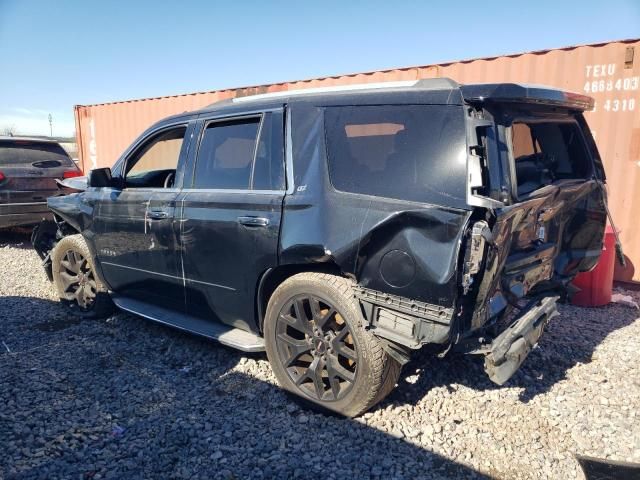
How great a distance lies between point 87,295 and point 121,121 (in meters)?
8.28

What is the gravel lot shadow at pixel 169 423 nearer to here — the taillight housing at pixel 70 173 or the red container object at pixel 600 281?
the red container object at pixel 600 281

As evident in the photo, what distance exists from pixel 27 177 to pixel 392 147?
6855mm

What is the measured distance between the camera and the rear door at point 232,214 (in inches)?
121

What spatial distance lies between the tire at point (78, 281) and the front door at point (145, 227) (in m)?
Answer: 0.25

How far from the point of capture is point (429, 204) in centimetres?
242

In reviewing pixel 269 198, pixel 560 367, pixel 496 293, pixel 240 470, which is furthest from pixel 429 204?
pixel 560 367

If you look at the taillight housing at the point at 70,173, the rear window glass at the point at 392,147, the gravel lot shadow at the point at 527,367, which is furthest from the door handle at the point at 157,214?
the taillight housing at the point at 70,173

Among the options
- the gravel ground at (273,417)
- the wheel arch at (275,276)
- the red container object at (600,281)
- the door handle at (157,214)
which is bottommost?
the gravel ground at (273,417)

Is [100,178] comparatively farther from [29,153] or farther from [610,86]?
[610,86]

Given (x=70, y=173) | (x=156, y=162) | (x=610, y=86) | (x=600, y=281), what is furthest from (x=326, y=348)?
(x=70, y=173)

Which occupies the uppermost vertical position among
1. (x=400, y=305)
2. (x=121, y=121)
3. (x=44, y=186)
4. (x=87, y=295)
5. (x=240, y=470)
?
(x=121, y=121)

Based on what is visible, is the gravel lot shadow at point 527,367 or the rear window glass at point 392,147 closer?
the rear window glass at point 392,147

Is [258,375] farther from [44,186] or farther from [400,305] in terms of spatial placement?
[44,186]

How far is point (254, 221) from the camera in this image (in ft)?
10.1
